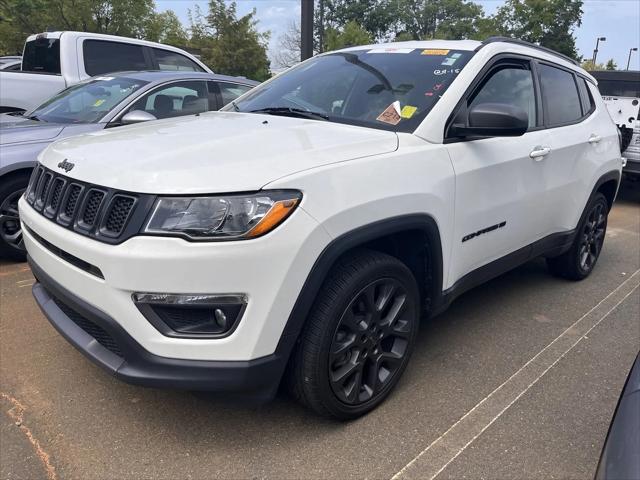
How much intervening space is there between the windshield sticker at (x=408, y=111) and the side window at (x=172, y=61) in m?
5.57

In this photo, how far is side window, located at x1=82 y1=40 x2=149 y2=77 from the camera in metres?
6.97

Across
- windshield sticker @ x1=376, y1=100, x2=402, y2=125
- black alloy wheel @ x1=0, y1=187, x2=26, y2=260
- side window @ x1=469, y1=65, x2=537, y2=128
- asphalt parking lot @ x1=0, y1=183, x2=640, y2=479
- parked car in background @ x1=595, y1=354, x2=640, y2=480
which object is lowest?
asphalt parking lot @ x1=0, y1=183, x2=640, y2=479

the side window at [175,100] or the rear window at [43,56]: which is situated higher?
the rear window at [43,56]

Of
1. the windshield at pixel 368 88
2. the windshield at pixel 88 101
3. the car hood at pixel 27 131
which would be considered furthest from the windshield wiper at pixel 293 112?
the windshield at pixel 88 101

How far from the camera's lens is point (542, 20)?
30.4 metres

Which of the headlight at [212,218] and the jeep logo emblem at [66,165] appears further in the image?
the jeep logo emblem at [66,165]

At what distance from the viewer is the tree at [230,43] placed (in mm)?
27734

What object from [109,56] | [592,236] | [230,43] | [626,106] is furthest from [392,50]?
[230,43]

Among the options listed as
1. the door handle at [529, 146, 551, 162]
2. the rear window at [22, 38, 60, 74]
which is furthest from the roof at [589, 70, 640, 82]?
the rear window at [22, 38, 60, 74]

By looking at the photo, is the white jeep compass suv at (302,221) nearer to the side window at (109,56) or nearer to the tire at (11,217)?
the tire at (11,217)

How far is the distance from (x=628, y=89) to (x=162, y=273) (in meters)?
10.3

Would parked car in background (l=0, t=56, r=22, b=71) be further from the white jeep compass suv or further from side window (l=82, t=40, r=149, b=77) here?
the white jeep compass suv

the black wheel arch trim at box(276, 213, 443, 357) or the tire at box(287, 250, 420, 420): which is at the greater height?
the black wheel arch trim at box(276, 213, 443, 357)

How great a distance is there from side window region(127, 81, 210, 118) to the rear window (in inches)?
99.7
